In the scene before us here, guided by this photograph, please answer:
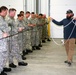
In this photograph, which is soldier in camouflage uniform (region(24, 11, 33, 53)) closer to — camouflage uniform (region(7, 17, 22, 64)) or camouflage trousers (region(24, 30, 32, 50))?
camouflage trousers (region(24, 30, 32, 50))

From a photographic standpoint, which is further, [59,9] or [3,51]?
[59,9]

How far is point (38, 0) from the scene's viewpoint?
1247 cm

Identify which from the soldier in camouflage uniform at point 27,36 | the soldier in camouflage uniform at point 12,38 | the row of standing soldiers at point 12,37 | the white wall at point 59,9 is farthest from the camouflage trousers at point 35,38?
the white wall at point 59,9

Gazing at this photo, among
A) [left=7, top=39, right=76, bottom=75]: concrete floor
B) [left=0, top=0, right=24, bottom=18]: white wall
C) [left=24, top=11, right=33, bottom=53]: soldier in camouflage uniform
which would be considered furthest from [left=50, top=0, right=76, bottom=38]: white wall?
[left=7, top=39, right=76, bottom=75]: concrete floor

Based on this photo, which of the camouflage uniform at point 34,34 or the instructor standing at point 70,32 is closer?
the instructor standing at point 70,32

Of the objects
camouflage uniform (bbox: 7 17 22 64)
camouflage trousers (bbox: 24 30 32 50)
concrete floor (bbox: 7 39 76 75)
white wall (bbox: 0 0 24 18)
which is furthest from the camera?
white wall (bbox: 0 0 24 18)

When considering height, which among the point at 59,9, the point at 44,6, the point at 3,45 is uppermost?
the point at 44,6

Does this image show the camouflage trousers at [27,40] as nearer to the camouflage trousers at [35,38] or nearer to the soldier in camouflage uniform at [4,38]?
the camouflage trousers at [35,38]

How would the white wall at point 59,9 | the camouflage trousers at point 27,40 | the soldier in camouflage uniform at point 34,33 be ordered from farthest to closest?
the white wall at point 59,9
the soldier in camouflage uniform at point 34,33
the camouflage trousers at point 27,40

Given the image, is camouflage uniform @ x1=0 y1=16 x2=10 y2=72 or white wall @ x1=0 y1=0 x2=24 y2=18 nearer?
camouflage uniform @ x1=0 y1=16 x2=10 y2=72

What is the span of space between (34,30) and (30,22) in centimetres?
56

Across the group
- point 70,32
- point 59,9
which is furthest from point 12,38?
point 59,9

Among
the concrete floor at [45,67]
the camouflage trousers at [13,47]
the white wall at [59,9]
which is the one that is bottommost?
the concrete floor at [45,67]

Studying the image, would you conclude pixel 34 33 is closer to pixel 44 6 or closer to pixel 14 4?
pixel 14 4
